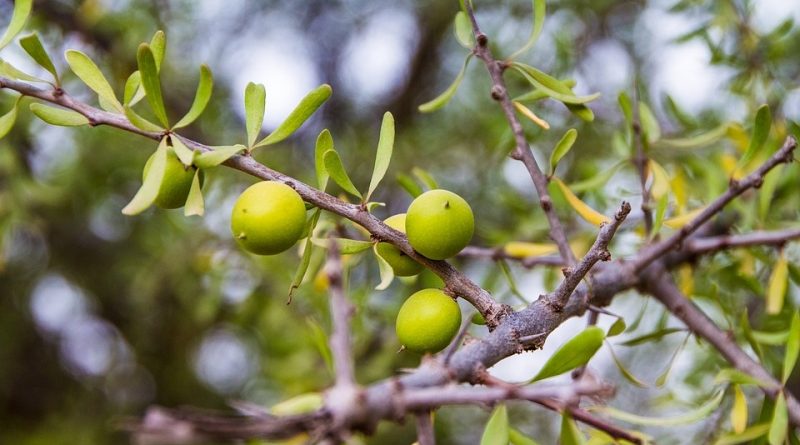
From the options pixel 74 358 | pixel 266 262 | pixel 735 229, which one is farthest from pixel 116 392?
pixel 735 229

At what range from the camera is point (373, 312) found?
183cm

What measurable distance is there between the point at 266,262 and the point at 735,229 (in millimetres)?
1090

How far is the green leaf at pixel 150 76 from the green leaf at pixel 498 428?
459 millimetres

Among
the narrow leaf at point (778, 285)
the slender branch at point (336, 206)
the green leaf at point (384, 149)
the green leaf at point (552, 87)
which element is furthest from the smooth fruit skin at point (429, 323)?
the narrow leaf at point (778, 285)

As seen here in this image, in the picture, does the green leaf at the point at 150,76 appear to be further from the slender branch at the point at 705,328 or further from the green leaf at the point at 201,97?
the slender branch at the point at 705,328

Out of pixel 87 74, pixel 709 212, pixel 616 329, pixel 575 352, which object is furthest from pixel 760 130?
pixel 87 74

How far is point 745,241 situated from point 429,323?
690mm

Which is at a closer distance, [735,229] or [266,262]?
[735,229]

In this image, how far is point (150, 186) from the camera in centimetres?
72

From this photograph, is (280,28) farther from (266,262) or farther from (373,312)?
(373,312)

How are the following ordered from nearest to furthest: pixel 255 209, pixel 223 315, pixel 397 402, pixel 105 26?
pixel 397 402
pixel 255 209
pixel 105 26
pixel 223 315

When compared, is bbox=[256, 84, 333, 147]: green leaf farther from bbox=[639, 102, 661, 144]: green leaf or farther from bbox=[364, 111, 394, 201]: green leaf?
bbox=[639, 102, 661, 144]: green leaf

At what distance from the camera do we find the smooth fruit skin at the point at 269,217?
747 millimetres

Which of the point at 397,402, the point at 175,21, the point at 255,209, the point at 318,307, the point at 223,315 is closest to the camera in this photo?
the point at 397,402
